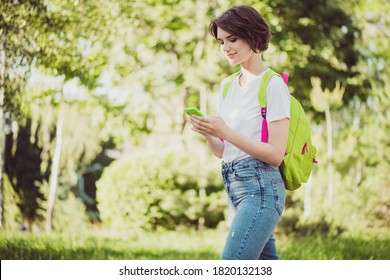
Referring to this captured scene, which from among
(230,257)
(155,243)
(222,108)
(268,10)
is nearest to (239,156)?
(222,108)

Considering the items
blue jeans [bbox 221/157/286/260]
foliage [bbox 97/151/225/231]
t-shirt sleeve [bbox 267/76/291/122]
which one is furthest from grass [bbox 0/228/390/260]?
t-shirt sleeve [bbox 267/76/291/122]

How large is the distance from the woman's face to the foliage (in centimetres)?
434

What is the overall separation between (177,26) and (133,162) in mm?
1696

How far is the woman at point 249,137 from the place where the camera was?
71.1 inches

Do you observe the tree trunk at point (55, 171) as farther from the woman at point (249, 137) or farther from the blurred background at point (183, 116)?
the woman at point (249, 137)

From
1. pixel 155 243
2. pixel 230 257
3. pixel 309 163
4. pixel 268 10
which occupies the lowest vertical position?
pixel 155 243

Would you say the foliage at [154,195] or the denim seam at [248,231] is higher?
the denim seam at [248,231]

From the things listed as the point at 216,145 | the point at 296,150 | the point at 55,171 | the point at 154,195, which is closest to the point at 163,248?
the point at 154,195

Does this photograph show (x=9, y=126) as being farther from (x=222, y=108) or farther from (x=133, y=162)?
(x=222, y=108)

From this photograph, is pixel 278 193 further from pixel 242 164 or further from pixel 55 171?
pixel 55 171

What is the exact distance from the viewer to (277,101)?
72.7 inches

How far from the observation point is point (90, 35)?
507 cm

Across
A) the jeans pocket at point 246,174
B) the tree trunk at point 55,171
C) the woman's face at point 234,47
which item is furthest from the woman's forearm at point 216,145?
the tree trunk at point 55,171

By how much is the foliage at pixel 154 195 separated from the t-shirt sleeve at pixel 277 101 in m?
4.39
